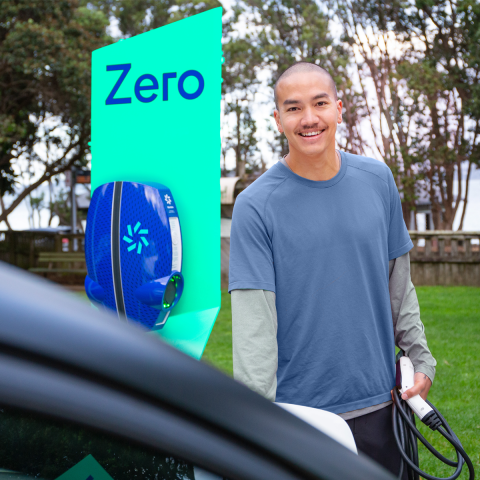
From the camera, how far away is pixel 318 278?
185cm

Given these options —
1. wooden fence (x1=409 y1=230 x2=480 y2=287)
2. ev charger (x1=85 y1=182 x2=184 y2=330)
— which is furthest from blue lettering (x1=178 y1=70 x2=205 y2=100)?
wooden fence (x1=409 y1=230 x2=480 y2=287)

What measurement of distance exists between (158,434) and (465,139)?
1682 centimetres

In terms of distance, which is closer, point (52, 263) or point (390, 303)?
point (390, 303)

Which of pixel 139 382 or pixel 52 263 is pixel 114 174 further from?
pixel 52 263

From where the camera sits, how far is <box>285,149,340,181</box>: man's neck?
193 cm

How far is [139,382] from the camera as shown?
1.88 ft

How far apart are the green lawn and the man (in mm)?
253

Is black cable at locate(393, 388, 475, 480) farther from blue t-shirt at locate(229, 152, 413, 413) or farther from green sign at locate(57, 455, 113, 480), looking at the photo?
green sign at locate(57, 455, 113, 480)

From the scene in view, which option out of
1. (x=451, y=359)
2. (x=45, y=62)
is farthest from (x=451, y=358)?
(x=45, y=62)

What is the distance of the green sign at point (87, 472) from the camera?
651 mm

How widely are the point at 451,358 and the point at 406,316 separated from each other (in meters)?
4.83

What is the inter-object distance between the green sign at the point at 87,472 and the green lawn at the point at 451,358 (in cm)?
128

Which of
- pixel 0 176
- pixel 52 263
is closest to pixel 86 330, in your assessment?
pixel 52 263

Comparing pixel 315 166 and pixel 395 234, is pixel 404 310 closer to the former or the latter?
pixel 395 234
